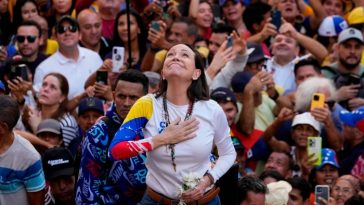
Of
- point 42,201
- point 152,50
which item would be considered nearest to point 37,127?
point 152,50

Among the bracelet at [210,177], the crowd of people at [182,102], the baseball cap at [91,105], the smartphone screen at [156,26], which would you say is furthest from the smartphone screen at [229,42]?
the bracelet at [210,177]

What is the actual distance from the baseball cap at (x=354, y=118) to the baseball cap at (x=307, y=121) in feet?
0.89

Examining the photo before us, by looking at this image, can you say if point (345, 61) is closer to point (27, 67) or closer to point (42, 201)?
point (27, 67)

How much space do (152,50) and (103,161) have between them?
13.4 feet

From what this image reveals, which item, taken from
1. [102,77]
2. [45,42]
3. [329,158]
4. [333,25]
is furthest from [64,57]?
[329,158]

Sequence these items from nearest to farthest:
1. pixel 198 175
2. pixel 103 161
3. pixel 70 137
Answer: pixel 198 175 < pixel 103 161 < pixel 70 137

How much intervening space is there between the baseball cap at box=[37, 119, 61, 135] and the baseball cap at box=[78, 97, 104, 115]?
11.0 inches

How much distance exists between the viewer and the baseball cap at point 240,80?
1291 centimetres

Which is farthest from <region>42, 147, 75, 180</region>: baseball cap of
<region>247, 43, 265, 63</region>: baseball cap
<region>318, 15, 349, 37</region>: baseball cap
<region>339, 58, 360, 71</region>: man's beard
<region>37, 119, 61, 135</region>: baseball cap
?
<region>318, 15, 349, 37</region>: baseball cap

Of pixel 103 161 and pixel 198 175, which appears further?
pixel 103 161

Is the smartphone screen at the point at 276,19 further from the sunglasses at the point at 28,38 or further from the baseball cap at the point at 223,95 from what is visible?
the sunglasses at the point at 28,38

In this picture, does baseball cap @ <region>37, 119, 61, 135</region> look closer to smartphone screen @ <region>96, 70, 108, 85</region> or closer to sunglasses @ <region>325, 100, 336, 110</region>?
smartphone screen @ <region>96, 70, 108, 85</region>

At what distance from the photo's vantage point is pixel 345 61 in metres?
13.8

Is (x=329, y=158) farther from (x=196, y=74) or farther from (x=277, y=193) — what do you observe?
(x=196, y=74)
